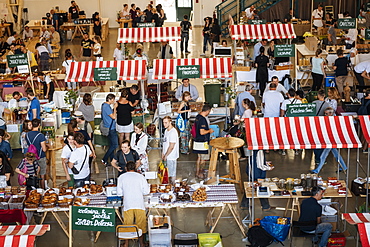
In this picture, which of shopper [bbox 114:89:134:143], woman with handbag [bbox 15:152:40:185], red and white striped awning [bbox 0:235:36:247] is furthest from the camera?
shopper [bbox 114:89:134:143]

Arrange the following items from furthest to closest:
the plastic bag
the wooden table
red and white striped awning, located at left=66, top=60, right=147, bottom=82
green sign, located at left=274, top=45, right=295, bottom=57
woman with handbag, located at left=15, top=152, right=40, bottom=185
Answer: green sign, located at left=274, top=45, right=295, bottom=57 → red and white striped awning, located at left=66, top=60, right=147, bottom=82 → the wooden table → woman with handbag, located at left=15, top=152, right=40, bottom=185 → the plastic bag

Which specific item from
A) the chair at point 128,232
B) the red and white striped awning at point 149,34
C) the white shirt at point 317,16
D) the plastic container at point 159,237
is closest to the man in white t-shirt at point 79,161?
the chair at point 128,232

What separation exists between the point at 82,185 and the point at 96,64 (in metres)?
4.67

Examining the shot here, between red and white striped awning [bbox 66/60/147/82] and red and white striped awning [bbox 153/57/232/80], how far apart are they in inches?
12.8

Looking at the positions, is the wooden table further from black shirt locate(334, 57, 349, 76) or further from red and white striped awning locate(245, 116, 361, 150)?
black shirt locate(334, 57, 349, 76)

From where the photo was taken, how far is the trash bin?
1462 centimetres

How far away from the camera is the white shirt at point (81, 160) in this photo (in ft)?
30.1

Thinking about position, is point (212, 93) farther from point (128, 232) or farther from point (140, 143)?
point (128, 232)

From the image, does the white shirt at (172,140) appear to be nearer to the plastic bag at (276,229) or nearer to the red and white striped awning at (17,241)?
the plastic bag at (276,229)

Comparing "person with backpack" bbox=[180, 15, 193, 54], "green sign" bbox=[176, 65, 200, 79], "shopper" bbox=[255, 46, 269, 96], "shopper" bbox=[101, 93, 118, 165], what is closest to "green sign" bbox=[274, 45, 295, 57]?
"shopper" bbox=[255, 46, 269, 96]

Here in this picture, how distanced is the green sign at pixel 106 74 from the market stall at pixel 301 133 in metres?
4.45

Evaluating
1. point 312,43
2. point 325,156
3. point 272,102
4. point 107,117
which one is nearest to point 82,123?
point 107,117

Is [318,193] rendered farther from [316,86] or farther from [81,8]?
[81,8]

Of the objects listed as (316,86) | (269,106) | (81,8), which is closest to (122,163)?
(269,106)
